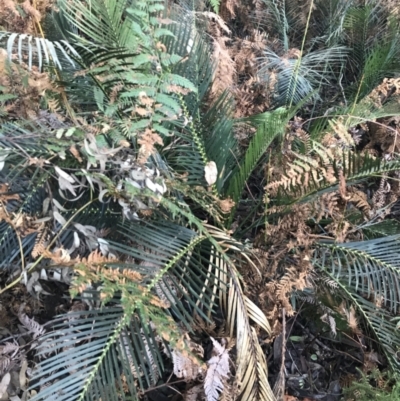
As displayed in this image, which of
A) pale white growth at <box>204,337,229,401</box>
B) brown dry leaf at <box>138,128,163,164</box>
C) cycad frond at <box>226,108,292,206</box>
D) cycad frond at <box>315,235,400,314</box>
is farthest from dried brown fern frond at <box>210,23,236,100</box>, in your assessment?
pale white growth at <box>204,337,229,401</box>

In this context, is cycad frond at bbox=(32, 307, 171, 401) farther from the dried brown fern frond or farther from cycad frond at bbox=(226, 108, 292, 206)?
the dried brown fern frond

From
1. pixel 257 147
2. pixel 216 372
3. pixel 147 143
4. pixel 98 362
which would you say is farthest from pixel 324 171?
pixel 98 362

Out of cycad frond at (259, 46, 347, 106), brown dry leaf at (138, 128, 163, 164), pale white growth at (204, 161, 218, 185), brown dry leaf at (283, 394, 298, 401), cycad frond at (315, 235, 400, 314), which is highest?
cycad frond at (259, 46, 347, 106)

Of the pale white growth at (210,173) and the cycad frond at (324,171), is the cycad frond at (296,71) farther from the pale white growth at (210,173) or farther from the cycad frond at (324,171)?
the pale white growth at (210,173)

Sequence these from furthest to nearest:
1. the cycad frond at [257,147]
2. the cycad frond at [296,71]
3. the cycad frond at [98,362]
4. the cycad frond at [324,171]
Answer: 1. the cycad frond at [296,71]
2. the cycad frond at [257,147]
3. the cycad frond at [324,171]
4. the cycad frond at [98,362]

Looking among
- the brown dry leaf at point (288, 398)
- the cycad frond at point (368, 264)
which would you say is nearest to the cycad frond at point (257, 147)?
the cycad frond at point (368, 264)

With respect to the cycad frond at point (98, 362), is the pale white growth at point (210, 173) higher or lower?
higher

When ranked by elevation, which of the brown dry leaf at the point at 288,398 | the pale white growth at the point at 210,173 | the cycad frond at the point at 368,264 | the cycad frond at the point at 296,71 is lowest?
the brown dry leaf at the point at 288,398

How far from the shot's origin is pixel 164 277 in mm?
1205

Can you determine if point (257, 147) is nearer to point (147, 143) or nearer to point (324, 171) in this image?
point (324, 171)

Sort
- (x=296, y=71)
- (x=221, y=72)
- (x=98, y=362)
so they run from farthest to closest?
(x=296, y=71) → (x=221, y=72) → (x=98, y=362)

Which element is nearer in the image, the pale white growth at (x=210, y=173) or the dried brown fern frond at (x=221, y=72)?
the pale white growth at (x=210, y=173)

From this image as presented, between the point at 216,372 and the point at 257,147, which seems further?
the point at 257,147

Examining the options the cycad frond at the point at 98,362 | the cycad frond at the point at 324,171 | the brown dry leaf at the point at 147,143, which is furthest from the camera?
the cycad frond at the point at 324,171
